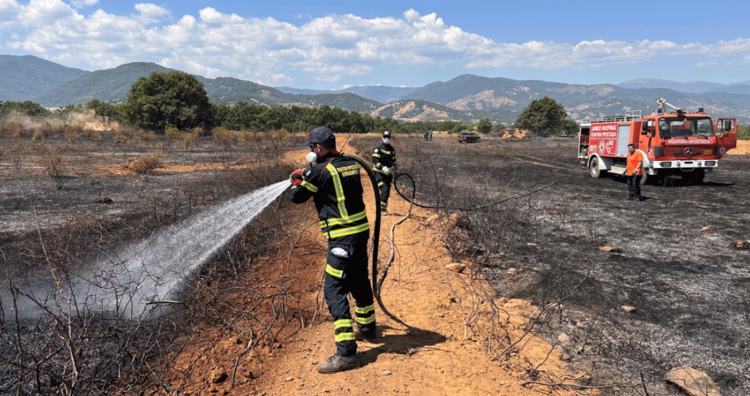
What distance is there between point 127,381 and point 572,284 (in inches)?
206

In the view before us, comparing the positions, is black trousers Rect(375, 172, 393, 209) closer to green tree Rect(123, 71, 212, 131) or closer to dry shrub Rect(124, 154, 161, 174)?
dry shrub Rect(124, 154, 161, 174)

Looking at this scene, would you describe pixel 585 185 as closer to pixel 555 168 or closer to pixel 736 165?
pixel 555 168


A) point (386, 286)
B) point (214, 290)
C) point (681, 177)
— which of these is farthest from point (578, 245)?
point (681, 177)

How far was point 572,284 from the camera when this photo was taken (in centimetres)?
566

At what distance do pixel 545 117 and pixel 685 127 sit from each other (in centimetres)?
4399

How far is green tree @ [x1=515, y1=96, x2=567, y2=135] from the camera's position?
54781 millimetres

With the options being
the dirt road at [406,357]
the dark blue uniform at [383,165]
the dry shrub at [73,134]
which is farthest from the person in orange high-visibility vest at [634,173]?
the dry shrub at [73,134]

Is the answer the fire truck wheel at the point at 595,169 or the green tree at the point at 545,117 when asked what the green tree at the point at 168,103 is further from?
the green tree at the point at 545,117

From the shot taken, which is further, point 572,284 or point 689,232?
point 689,232

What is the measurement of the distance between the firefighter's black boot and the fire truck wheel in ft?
53.2

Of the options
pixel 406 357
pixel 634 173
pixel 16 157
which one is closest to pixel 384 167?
pixel 406 357

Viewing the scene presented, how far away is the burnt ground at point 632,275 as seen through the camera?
393 cm

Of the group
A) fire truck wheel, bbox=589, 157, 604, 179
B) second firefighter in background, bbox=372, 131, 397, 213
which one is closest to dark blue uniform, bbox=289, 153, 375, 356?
second firefighter in background, bbox=372, 131, 397, 213

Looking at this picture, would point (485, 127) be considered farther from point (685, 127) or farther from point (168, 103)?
point (685, 127)
